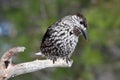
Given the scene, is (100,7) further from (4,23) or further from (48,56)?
(48,56)

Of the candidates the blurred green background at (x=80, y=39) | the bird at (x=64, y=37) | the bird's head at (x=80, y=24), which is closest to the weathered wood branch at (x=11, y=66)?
the bird at (x=64, y=37)

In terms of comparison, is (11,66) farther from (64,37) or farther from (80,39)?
(80,39)

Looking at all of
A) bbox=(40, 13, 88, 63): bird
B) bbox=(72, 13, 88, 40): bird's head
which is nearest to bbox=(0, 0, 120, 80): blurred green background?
bbox=(40, 13, 88, 63): bird

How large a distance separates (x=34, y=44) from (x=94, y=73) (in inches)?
46.2

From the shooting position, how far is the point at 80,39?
12.5 metres

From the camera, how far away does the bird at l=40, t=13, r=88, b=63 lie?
342 inches

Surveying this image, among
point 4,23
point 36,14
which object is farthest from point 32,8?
point 4,23

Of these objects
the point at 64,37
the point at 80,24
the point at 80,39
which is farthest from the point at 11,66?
the point at 80,39

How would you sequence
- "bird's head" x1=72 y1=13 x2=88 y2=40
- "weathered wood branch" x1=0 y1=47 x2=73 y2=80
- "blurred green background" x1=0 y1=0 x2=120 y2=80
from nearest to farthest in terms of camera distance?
"weathered wood branch" x1=0 y1=47 x2=73 y2=80 < "bird's head" x1=72 y1=13 x2=88 y2=40 < "blurred green background" x1=0 y1=0 x2=120 y2=80

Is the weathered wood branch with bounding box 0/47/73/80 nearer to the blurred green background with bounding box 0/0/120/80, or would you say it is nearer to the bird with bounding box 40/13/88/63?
the bird with bounding box 40/13/88/63

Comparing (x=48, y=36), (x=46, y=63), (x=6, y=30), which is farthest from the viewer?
(x=6, y=30)

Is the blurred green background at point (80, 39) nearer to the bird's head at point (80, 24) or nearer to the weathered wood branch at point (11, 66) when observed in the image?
the bird's head at point (80, 24)

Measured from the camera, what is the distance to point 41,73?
14000 millimetres

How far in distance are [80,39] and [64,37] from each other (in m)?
3.69
